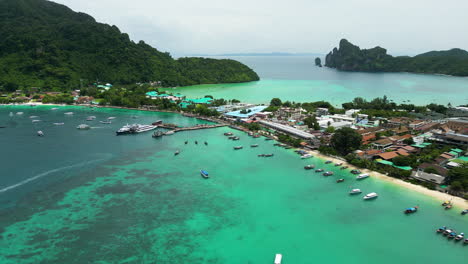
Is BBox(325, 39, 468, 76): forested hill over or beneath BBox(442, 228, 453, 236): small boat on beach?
over

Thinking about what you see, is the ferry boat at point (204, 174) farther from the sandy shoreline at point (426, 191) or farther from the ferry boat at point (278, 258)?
the sandy shoreline at point (426, 191)

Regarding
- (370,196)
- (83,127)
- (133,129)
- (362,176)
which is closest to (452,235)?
→ (370,196)

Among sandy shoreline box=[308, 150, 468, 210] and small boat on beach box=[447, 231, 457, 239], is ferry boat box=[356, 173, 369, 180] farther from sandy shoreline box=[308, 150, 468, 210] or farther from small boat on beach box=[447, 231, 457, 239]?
small boat on beach box=[447, 231, 457, 239]

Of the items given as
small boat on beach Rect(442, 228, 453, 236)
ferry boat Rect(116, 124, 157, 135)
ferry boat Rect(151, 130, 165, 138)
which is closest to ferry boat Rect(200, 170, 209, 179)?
ferry boat Rect(151, 130, 165, 138)

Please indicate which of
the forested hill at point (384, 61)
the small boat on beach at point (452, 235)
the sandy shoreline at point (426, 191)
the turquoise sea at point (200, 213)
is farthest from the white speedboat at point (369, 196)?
the forested hill at point (384, 61)

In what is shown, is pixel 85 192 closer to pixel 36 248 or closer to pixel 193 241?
pixel 36 248

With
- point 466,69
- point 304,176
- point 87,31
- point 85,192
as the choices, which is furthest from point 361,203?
point 466,69

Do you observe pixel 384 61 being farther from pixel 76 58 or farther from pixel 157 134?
pixel 157 134
